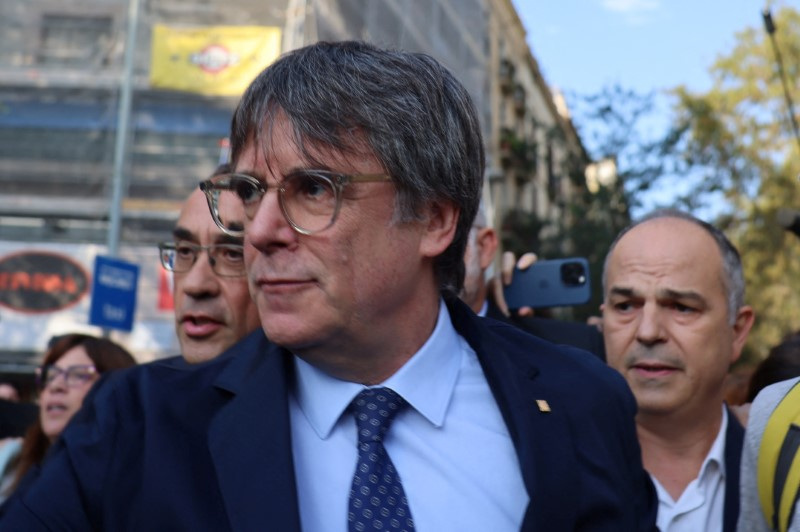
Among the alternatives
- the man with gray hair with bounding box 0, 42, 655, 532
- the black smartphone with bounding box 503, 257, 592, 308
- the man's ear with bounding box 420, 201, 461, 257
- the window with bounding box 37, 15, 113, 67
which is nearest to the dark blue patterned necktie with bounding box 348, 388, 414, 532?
the man with gray hair with bounding box 0, 42, 655, 532

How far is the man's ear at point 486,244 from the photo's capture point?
Result: 426 centimetres

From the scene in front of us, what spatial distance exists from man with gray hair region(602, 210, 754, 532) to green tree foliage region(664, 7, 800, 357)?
18.2 meters

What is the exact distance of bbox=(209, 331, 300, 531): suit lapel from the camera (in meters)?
1.93

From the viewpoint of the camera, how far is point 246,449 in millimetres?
2002

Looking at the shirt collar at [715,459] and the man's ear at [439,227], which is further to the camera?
the shirt collar at [715,459]

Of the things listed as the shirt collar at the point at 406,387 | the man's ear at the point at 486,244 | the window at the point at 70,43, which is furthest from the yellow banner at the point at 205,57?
the shirt collar at the point at 406,387

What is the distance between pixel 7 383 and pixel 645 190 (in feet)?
51.6

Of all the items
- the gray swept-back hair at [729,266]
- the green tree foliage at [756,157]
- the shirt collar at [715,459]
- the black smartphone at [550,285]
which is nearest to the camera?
the shirt collar at [715,459]

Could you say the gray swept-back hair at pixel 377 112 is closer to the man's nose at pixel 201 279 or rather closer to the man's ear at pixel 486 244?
the man's nose at pixel 201 279

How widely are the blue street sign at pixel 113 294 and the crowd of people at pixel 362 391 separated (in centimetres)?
779

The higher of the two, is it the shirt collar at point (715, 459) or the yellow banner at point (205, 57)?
the yellow banner at point (205, 57)

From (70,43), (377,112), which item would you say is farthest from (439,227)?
(70,43)

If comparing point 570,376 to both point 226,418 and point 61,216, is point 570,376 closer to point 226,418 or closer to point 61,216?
point 226,418

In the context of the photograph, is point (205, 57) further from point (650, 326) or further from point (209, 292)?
point (650, 326)
